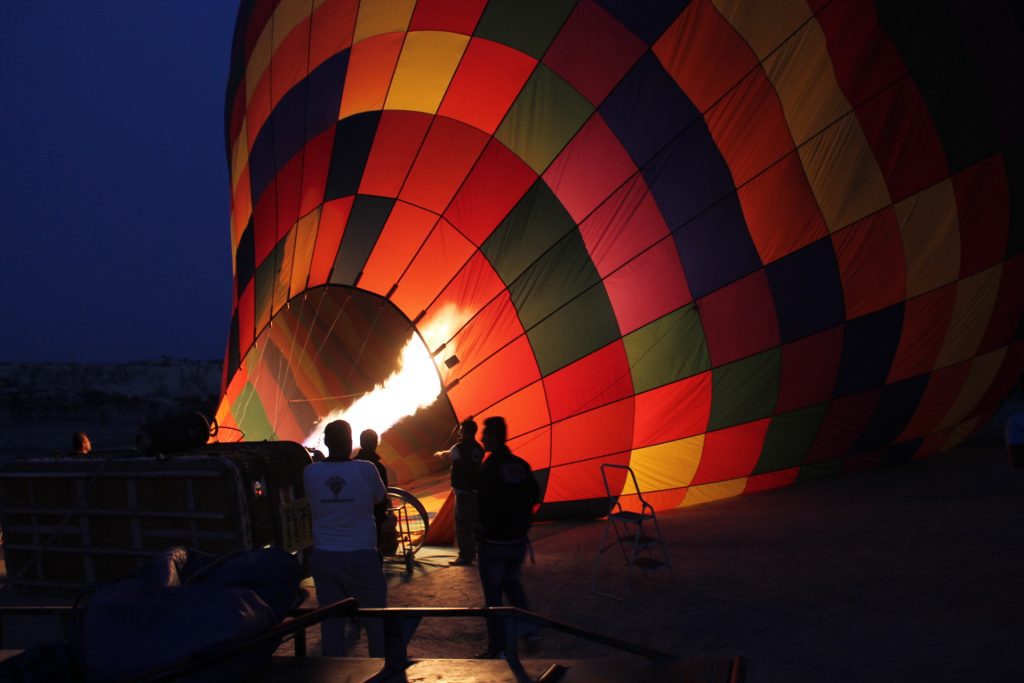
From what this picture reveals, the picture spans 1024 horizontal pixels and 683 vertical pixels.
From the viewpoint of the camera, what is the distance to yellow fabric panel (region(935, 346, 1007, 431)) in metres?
8.34

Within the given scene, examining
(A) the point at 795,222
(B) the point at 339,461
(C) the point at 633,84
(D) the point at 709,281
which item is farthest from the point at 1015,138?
(B) the point at 339,461

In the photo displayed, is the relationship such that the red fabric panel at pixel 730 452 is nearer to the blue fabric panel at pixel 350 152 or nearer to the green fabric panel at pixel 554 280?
the green fabric panel at pixel 554 280

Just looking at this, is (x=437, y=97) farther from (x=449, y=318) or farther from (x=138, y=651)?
(x=138, y=651)

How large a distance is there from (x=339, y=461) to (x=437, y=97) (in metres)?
4.09

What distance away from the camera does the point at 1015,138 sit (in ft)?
22.3

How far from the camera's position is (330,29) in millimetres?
6910

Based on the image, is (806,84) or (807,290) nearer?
(806,84)

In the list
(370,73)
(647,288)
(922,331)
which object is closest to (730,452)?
(647,288)

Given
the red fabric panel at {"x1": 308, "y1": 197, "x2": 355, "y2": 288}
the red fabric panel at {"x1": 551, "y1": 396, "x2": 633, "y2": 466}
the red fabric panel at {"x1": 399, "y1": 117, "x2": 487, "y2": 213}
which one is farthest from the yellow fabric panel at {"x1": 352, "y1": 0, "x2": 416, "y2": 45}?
the red fabric panel at {"x1": 551, "y1": 396, "x2": 633, "y2": 466}

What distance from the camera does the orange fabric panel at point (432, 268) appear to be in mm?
6785

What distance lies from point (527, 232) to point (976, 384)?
5389mm

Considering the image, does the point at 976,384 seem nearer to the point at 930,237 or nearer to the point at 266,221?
the point at 930,237

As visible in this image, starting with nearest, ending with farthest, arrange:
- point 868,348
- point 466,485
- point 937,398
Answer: point 466,485 → point 868,348 → point 937,398

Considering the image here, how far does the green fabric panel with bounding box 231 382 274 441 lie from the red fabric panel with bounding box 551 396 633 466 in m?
3.16
